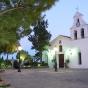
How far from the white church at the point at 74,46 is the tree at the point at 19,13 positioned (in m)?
33.4

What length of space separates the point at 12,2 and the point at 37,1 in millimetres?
633

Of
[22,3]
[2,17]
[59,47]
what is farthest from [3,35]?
[59,47]

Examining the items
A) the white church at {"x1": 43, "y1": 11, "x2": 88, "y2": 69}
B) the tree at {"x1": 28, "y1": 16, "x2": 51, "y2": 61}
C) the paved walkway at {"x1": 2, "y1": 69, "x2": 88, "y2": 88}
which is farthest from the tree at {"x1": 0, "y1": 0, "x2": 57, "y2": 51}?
the tree at {"x1": 28, "y1": 16, "x2": 51, "y2": 61}

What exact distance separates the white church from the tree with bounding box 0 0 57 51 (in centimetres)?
3344

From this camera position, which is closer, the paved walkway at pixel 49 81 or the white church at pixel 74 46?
the paved walkway at pixel 49 81

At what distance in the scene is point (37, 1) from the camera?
7.78 metres

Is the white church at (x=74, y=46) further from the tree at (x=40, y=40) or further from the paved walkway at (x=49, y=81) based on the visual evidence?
the paved walkway at (x=49, y=81)

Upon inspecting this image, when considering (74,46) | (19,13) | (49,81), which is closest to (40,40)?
(74,46)

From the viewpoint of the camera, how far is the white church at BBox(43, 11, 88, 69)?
4269cm

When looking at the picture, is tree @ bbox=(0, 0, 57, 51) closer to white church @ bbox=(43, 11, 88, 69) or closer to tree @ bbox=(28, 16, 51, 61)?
white church @ bbox=(43, 11, 88, 69)

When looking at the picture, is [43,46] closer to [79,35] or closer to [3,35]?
[79,35]

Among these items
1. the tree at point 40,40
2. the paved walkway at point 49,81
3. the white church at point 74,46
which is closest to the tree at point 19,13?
the paved walkway at point 49,81

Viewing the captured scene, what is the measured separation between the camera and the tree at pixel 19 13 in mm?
7527

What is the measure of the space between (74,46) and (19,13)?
36679mm
